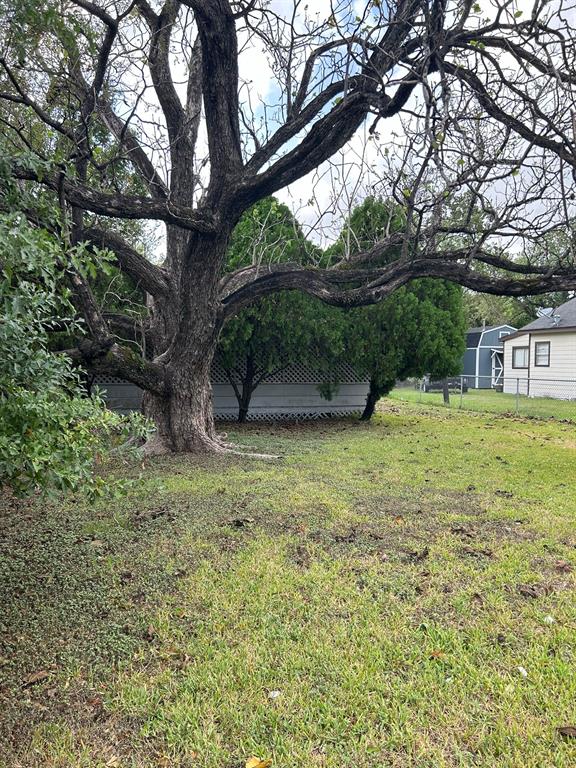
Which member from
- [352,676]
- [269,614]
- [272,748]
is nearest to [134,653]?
[269,614]

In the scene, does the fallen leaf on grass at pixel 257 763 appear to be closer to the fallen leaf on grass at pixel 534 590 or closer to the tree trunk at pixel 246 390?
the fallen leaf on grass at pixel 534 590

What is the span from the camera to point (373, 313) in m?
9.59

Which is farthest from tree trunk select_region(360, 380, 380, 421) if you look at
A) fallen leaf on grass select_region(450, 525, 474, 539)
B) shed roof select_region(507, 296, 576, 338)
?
shed roof select_region(507, 296, 576, 338)

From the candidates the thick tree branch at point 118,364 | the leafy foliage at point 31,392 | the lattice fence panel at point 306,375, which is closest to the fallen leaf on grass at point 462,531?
the leafy foliage at point 31,392

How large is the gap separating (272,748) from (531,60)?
211 inches

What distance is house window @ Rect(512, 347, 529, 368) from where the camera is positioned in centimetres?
2156

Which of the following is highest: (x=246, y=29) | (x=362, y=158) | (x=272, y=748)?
(x=246, y=29)

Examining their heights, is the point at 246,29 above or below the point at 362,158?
above

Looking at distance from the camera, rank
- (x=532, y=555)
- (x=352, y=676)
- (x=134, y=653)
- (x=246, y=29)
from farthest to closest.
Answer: (x=246, y=29), (x=532, y=555), (x=134, y=653), (x=352, y=676)

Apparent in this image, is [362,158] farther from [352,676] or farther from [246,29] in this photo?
[352,676]

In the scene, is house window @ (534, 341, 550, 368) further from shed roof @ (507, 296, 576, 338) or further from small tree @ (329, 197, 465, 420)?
small tree @ (329, 197, 465, 420)

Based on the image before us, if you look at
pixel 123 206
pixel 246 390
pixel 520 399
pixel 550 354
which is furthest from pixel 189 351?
pixel 550 354

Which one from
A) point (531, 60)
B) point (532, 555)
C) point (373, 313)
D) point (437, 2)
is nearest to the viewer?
point (532, 555)

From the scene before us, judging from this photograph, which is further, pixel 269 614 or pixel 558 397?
pixel 558 397
